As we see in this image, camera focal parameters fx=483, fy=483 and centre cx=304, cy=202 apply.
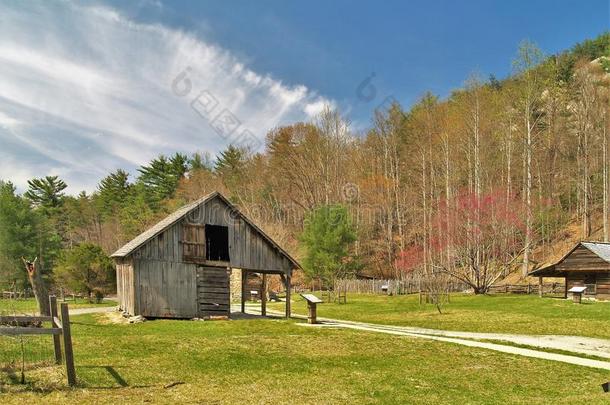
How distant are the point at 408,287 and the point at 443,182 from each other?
53.4 ft

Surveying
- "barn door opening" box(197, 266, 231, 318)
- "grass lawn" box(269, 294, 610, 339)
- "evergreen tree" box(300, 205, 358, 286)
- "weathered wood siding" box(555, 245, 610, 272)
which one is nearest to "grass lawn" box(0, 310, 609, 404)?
"grass lawn" box(269, 294, 610, 339)

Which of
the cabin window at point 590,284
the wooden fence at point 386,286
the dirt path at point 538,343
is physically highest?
the dirt path at point 538,343

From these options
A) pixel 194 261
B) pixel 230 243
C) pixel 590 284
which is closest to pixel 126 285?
pixel 194 261

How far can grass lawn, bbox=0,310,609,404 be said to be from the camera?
10242 mm

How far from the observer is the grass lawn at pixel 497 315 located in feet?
75.4

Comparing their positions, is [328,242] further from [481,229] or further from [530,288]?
[530,288]

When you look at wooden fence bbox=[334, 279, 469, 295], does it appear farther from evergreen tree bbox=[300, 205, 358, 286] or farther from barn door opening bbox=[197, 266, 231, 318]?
barn door opening bbox=[197, 266, 231, 318]

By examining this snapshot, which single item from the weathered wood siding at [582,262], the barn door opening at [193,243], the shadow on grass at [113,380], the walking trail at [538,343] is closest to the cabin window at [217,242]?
the barn door opening at [193,243]

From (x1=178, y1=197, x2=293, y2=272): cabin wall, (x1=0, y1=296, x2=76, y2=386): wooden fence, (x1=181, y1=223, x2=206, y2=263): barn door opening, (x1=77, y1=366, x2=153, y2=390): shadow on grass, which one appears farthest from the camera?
(x1=178, y1=197, x2=293, y2=272): cabin wall

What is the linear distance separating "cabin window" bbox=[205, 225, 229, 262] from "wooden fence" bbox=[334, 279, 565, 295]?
64.0ft

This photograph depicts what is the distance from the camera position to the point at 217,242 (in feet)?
96.7

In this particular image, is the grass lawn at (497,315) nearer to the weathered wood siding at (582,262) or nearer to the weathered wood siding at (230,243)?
the weathered wood siding at (582,262)

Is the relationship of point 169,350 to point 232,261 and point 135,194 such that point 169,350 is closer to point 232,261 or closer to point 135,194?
point 232,261

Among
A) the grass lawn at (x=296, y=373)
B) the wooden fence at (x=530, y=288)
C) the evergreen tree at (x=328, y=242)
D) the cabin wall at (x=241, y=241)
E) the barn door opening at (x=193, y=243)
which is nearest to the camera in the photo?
the grass lawn at (x=296, y=373)
